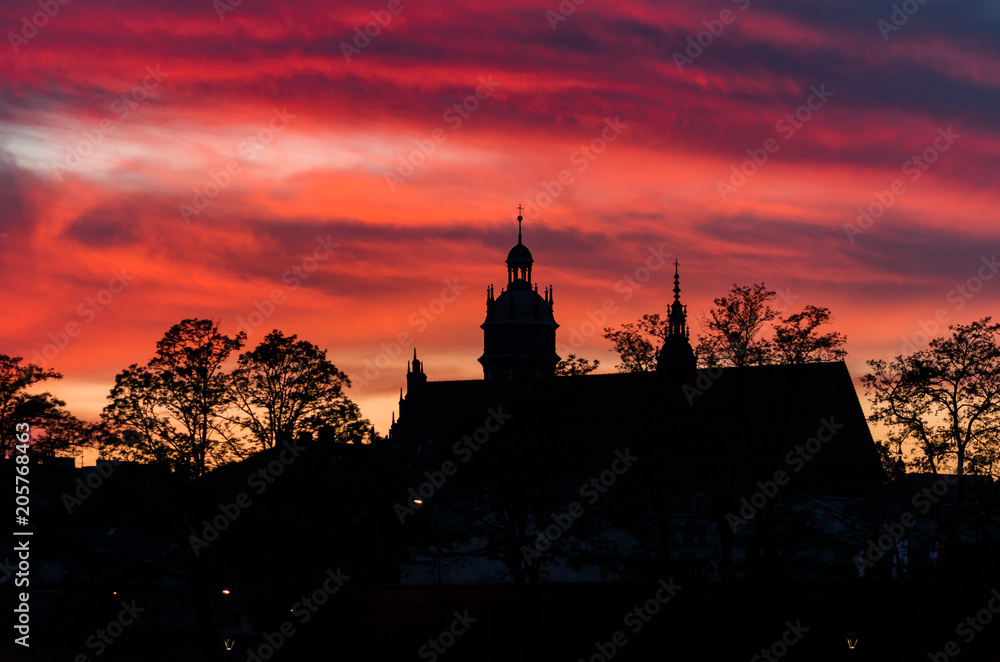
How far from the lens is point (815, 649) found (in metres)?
46.8

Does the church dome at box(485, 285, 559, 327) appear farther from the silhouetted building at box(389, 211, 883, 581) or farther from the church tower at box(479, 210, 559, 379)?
the silhouetted building at box(389, 211, 883, 581)

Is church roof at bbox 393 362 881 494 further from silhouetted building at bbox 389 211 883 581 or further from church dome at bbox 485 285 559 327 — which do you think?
church dome at bbox 485 285 559 327

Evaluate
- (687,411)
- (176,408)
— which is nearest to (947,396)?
(687,411)

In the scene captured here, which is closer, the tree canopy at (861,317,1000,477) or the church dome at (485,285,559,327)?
the tree canopy at (861,317,1000,477)

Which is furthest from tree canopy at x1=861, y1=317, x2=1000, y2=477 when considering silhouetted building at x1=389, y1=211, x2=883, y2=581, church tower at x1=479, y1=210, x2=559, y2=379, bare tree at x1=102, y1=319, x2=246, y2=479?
church tower at x1=479, y1=210, x2=559, y2=379

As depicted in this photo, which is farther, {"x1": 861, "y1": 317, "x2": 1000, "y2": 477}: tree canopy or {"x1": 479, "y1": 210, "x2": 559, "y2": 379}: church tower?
{"x1": 479, "y1": 210, "x2": 559, "y2": 379}: church tower

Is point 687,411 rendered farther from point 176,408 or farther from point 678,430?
point 176,408

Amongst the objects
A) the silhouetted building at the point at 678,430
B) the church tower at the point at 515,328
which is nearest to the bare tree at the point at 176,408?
the silhouetted building at the point at 678,430

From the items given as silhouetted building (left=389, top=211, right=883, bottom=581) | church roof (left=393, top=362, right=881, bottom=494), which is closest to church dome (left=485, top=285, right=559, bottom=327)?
silhouetted building (left=389, top=211, right=883, bottom=581)

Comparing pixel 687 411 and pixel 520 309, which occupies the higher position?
pixel 520 309

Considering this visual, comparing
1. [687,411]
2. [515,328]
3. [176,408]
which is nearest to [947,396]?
[687,411]

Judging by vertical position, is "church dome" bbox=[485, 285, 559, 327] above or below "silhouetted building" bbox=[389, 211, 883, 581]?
above

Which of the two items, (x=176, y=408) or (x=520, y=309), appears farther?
(x=520, y=309)

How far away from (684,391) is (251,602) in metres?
19.3
